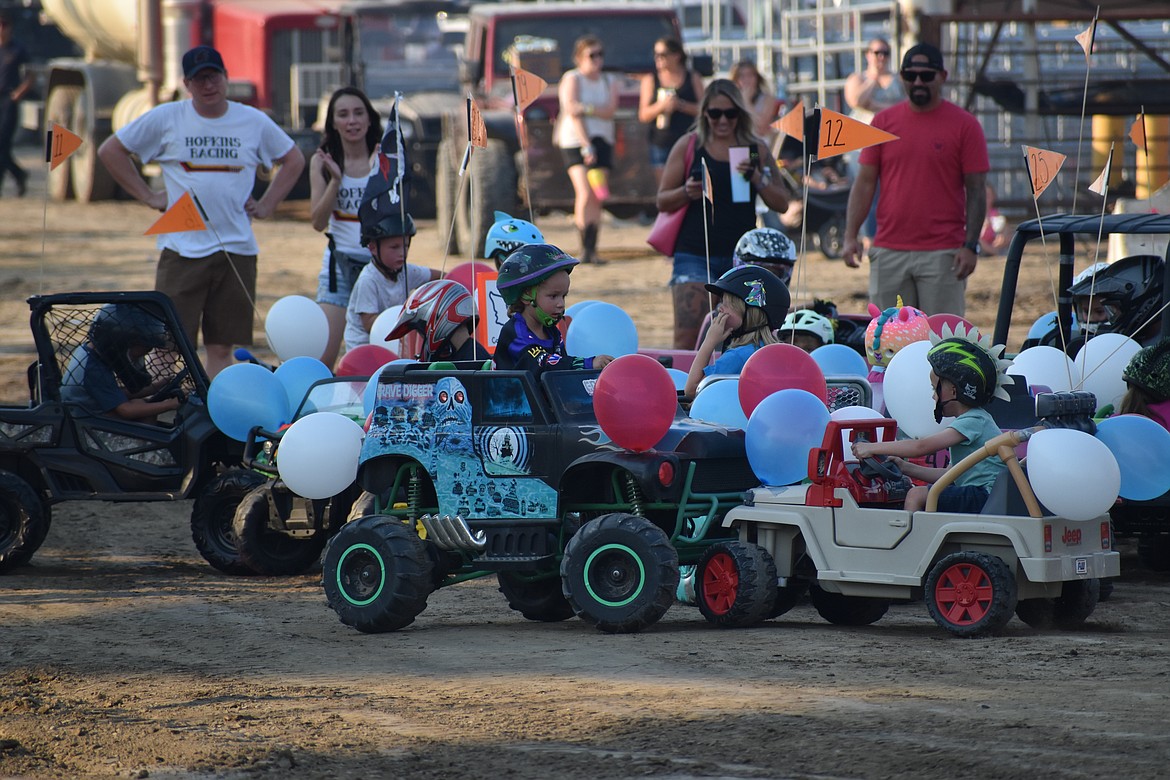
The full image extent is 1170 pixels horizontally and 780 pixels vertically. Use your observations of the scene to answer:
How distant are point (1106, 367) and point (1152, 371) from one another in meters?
0.36

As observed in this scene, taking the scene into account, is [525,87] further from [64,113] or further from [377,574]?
[64,113]

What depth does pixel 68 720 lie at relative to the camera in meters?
5.30

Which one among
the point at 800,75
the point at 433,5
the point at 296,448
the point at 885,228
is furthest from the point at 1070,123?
the point at 296,448

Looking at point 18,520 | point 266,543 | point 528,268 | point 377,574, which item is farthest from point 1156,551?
point 18,520

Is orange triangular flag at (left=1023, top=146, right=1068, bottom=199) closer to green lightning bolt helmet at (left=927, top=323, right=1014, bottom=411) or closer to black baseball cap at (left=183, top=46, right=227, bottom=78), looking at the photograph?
green lightning bolt helmet at (left=927, top=323, right=1014, bottom=411)

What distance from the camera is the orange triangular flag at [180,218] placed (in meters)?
9.62

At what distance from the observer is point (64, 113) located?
27.1 metres

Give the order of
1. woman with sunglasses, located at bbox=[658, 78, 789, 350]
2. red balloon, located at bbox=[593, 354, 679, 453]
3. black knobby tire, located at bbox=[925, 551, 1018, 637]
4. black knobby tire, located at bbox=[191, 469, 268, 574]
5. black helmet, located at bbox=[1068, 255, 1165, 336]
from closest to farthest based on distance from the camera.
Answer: black knobby tire, located at bbox=[925, 551, 1018, 637], red balloon, located at bbox=[593, 354, 679, 453], black knobby tire, located at bbox=[191, 469, 268, 574], black helmet, located at bbox=[1068, 255, 1165, 336], woman with sunglasses, located at bbox=[658, 78, 789, 350]

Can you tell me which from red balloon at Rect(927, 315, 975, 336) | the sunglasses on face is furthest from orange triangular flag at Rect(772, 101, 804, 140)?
red balloon at Rect(927, 315, 975, 336)

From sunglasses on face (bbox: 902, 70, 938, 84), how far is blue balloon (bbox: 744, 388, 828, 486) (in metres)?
3.73

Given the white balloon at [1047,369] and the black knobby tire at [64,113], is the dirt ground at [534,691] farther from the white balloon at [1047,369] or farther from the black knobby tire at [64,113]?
the black knobby tire at [64,113]

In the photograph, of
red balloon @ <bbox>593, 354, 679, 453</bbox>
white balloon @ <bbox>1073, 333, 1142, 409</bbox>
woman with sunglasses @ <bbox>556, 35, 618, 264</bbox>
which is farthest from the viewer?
woman with sunglasses @ <bbox>556, 35, 618, 264</bbox>

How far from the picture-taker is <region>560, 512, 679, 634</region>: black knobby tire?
245 inches

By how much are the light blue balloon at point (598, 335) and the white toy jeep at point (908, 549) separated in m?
1.79
